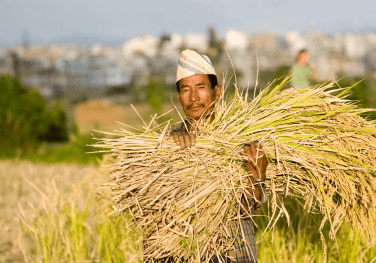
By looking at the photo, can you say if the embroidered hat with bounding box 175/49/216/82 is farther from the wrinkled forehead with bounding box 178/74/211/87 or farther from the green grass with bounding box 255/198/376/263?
the green grass with bounding box 255/198/376/263

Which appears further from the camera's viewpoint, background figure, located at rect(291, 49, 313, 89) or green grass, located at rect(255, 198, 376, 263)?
background figure, located at rect(291, 49, 313, 89)

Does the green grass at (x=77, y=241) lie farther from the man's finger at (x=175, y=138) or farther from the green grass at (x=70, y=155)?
the green grass at (x=70, y=155)

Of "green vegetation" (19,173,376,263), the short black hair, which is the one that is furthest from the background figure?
the short black hair

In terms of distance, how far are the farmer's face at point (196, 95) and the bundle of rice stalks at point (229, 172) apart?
0.35 metres

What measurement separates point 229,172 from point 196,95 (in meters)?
0.67

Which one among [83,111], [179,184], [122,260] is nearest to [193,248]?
[179,184]

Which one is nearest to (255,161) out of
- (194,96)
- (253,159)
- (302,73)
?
(253,159)

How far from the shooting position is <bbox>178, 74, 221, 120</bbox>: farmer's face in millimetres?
1813

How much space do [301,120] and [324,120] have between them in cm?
12

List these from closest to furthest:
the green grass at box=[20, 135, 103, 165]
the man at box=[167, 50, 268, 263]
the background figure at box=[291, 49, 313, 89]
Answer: the man at box=[167, 50, 268, 263]
the background figure at box=[291, 49, 313, 89]
the green grass at box=[20, 135, 103, 165]

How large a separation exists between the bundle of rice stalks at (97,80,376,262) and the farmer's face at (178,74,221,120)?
1.14 feet

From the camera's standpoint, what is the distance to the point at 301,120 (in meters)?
1.51

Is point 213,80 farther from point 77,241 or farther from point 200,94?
point 77,241

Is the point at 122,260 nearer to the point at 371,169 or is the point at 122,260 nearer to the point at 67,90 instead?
the point at 371,169
